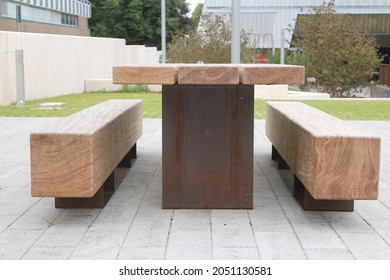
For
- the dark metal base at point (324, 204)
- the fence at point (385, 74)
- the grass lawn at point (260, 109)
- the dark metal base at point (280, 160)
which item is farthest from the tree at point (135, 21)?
the dark metal base at point (324, 204)

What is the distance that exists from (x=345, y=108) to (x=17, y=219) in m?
11.9

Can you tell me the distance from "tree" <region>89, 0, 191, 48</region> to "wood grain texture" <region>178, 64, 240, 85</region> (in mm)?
59950

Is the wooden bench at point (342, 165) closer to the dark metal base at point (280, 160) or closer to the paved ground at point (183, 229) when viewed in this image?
the paved ground at point (183, 229)

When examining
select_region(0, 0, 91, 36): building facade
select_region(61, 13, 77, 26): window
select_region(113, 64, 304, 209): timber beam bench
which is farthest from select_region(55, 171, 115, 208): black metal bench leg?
select_region(61, 13, 77, 26): window

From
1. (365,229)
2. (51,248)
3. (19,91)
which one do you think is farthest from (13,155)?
(19,91)

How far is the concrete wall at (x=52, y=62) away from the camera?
17609mm

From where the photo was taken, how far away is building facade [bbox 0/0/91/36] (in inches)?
1446

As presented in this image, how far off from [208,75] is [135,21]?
2399 inches

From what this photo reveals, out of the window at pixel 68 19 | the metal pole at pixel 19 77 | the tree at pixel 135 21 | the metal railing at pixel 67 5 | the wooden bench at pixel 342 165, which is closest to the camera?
the wooden bench at pixel 342 165

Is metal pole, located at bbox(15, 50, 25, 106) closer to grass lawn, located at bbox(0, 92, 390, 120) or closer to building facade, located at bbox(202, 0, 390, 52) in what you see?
grass lawn, located at bbox(0, 92, 390, 120)

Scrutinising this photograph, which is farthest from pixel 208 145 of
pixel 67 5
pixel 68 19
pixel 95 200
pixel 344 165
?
pixel 68 19

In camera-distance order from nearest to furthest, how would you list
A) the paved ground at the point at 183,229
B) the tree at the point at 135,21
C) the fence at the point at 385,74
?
the paved ground at the point at 183,229 < the fence at the point at 385,74 < the tree at the point at 135,21

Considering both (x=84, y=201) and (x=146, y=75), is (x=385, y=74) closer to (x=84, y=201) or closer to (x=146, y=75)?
(x=84, y=201)

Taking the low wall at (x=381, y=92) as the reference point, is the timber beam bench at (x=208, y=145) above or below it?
above
